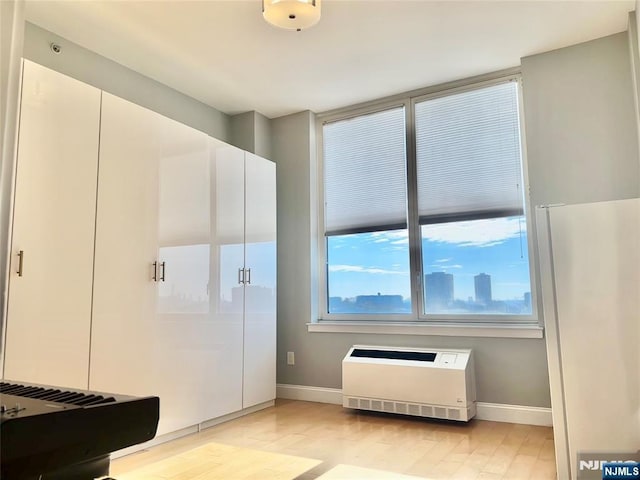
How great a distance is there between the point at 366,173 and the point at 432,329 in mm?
1461

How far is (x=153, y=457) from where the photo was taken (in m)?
2.51

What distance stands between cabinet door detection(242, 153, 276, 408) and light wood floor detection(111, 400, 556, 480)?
26 centimetres

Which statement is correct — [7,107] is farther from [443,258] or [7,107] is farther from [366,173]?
[366,173]

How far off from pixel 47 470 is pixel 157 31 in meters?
2.90

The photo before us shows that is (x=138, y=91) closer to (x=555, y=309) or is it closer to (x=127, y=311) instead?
(x=127, y=311)

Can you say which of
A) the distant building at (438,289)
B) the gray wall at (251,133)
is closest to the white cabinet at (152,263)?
the gray wall at (251,133)

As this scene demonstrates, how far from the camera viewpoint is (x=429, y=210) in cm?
371

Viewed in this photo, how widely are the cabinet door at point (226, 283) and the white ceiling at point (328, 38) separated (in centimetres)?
66

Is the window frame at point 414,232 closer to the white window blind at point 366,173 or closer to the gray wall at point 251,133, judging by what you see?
the white window blind at point 366,173

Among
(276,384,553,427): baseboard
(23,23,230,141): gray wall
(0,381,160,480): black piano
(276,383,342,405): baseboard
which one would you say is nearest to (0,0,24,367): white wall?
(0,381,160,480): black piano

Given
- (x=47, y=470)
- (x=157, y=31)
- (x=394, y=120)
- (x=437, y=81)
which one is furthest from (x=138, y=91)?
(x=47, y=470)

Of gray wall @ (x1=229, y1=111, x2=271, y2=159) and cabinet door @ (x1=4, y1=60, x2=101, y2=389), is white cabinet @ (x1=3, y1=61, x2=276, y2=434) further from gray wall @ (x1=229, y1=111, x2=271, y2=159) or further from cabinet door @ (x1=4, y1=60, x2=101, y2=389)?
gray wall @ (x1=229, y1=111, x2=271, y2=159)

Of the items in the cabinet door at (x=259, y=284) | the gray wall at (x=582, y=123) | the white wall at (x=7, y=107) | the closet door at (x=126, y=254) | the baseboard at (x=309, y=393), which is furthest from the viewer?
→ the baseboard at (x=309, y=393)

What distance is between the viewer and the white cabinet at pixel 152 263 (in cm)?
253
